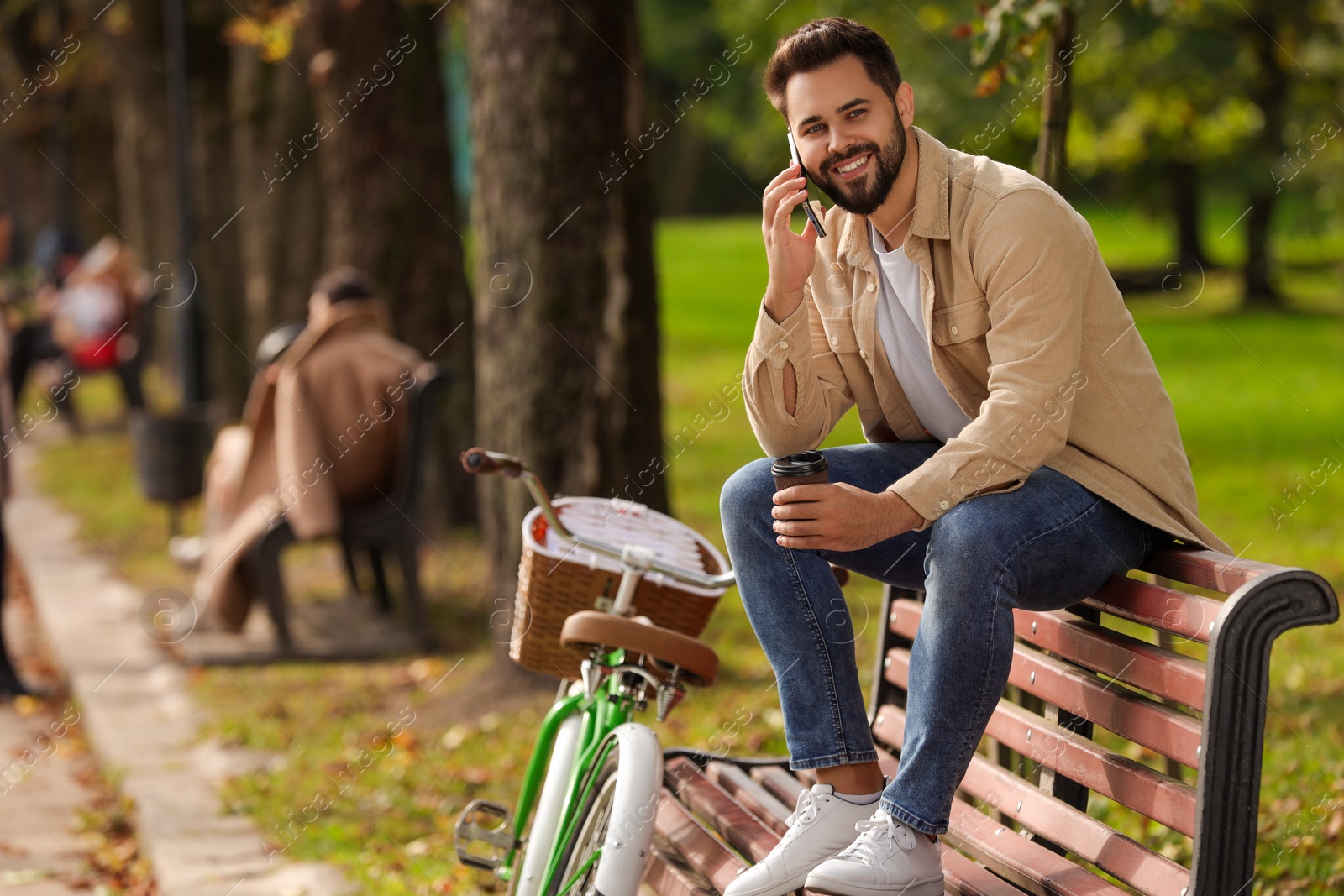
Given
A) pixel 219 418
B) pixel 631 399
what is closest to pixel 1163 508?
pixel 631 399

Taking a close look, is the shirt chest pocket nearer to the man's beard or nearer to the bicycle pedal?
the man's beard

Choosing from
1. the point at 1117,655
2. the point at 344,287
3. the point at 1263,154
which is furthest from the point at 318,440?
the point at 1263,154

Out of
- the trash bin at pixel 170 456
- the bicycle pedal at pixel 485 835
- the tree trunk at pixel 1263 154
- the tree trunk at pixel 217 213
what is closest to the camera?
the bicycle pedal at pixel 485 835

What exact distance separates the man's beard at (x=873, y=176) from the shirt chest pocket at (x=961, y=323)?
25 centimetres

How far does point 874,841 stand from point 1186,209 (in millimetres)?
25471

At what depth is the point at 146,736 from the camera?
6.30 metres

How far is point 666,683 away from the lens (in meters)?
3.22

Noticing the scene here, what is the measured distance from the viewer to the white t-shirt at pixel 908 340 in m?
2.98

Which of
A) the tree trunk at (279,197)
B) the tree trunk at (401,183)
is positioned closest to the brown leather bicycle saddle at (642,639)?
the tree trunk at (401,183)

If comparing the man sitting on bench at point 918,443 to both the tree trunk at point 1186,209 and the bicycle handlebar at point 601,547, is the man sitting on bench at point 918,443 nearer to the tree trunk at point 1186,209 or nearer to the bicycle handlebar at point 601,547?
the bicycle handlebar at point 601,547

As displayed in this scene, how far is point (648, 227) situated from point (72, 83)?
18426mm

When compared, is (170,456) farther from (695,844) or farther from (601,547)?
(695,844)

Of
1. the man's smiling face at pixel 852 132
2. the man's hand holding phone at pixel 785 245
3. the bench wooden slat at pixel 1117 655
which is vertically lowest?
the bench wooden slat at pixel 1117 655

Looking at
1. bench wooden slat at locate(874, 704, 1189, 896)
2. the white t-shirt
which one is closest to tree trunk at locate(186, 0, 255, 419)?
the white t-shirt
